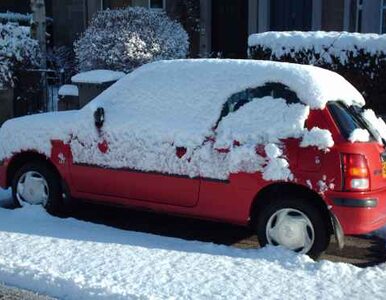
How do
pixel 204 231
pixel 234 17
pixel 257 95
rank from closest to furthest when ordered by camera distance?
pixel 257 95 → pixel 204 231 → pixel 234 17

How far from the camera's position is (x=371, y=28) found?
14.2 meters

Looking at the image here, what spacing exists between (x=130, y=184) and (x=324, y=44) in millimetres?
4786

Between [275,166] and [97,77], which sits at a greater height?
[97,77]

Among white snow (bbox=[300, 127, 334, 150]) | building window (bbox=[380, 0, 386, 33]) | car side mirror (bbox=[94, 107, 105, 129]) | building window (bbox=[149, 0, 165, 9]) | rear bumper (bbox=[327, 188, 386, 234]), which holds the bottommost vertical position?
rear bumper (bbox=[327, 188, 386, 234])

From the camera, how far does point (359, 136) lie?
18.2 feet

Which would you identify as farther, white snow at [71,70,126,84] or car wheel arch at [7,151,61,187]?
white snow at [71,70,126,84]

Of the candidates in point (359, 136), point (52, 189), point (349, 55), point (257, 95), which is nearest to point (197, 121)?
point (257, 95)

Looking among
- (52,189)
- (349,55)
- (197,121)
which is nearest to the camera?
(197,121)

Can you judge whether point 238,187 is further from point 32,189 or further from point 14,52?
point 14,52

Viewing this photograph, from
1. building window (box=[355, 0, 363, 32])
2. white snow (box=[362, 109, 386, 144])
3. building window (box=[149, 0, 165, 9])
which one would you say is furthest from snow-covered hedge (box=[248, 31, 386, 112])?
building window (box=[149, 0, 165, 9])

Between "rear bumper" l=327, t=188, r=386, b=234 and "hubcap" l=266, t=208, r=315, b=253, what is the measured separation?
29 cm

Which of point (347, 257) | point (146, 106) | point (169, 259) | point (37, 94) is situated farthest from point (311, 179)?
point (37, 94)

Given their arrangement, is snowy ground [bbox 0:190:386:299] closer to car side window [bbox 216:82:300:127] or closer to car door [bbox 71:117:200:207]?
car door [bbox 71:117:200:207]

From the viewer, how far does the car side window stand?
5.81 metres
